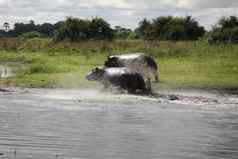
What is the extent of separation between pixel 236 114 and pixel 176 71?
45.5 feet

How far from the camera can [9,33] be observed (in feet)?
437

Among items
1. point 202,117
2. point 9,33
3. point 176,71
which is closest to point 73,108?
point 202,117

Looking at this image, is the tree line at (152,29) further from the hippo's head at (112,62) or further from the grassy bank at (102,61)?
the hippo's head at (112,62)

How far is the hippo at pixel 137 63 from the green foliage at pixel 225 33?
1025 inches

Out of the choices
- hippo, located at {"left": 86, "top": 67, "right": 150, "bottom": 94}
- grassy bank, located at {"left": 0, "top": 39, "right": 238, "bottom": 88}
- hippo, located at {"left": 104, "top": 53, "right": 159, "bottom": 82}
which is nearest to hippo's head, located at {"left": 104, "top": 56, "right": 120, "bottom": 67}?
hippo, located at {"left": 104, "top": 53, "right": 159, "bottom": 82}

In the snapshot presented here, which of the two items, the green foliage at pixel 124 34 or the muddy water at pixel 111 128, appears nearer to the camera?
the muddy water at pixel 111 128

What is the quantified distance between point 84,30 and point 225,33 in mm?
16826

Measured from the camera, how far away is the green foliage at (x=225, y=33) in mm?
56697

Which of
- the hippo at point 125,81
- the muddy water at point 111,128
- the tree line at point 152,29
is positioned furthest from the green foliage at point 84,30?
the muddy water at point 111,128

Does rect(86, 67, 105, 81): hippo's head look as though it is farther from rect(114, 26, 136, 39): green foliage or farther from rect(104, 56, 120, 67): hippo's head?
rect(114, 26, 136, 39): green foliage

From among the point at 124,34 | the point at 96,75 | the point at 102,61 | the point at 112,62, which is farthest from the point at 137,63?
the point at 124,34

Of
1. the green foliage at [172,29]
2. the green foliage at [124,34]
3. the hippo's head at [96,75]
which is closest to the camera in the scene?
the hippo's head at [96,75]

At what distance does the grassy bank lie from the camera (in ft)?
91.5

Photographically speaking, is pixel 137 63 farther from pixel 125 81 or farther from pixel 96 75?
pixel 125 81
